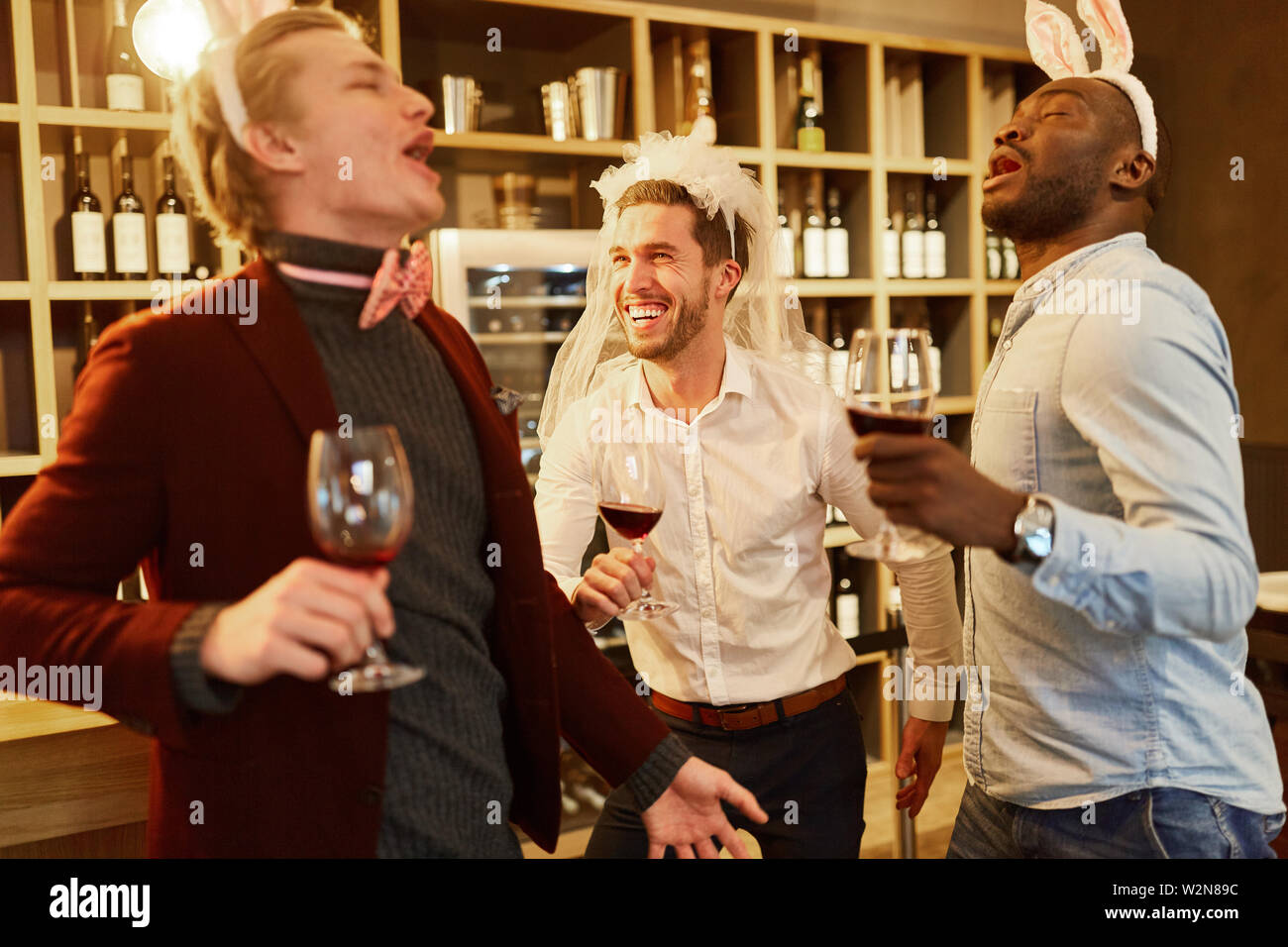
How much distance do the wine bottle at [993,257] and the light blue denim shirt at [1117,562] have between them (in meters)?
2.88

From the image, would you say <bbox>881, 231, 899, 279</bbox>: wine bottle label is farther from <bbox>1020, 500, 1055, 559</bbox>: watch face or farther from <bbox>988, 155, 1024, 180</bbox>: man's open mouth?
<bbox>1020, 500, 1055, 559</bbox>: watch face

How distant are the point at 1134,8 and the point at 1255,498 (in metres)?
2.05

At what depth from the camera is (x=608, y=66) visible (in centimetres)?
363

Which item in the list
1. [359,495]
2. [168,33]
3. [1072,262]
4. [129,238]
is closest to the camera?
[359,495]

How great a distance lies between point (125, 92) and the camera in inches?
112

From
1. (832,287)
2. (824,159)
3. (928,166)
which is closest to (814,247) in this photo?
(832,287)

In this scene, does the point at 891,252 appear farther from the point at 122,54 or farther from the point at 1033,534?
the point at 1033,534

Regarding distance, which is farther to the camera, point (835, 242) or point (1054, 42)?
point (835, 242)

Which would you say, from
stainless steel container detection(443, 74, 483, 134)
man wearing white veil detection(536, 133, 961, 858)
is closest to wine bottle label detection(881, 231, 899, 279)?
stainless steel container detection(443, 74, 483, 134)

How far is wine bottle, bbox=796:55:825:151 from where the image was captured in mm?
3898

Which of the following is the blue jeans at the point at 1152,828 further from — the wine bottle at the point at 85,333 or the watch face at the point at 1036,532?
the wine bottle at the point at 85,333

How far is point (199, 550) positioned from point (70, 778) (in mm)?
1205

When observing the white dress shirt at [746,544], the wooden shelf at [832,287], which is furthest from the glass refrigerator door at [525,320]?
the white dress shirt at [746,544]

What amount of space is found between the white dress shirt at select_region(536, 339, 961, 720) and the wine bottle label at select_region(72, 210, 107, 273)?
1.60 m
